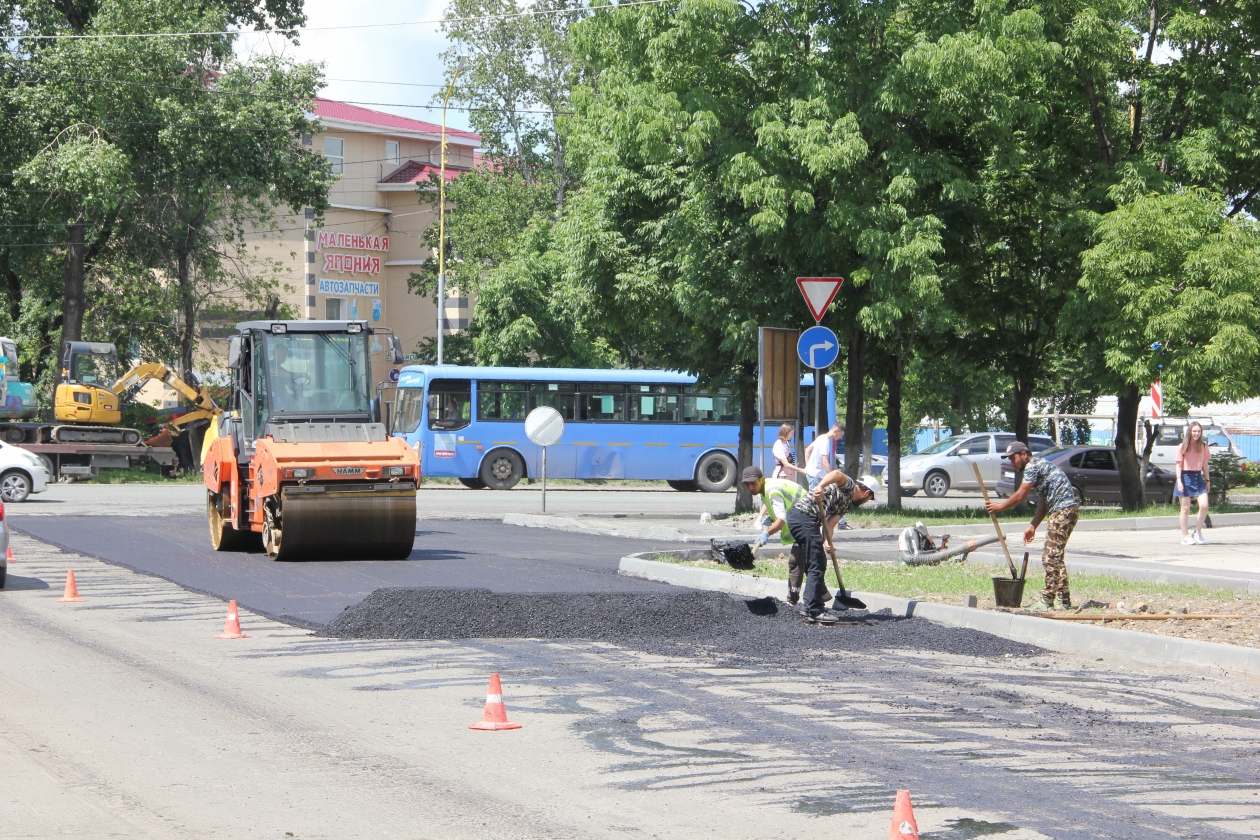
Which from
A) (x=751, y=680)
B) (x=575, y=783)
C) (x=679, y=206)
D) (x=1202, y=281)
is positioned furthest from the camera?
(x=679, y=206)

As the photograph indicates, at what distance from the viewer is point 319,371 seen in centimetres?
1836

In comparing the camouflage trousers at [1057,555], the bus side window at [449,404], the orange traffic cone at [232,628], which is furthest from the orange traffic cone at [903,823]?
the bus side window at [449,404]

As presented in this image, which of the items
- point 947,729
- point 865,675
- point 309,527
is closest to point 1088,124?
point 309,527

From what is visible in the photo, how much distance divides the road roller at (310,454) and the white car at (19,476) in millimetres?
11258

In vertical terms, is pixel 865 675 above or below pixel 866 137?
below

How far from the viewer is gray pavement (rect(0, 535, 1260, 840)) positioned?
603 cm

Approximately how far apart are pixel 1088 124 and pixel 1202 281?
4.35 metres

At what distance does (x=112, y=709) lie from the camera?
8383 millimetres

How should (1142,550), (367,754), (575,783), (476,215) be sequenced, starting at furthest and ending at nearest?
(476,215) < (1142,550) < (367,754) < (575,783)

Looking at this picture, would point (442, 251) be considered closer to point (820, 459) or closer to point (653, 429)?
point (653, 429)

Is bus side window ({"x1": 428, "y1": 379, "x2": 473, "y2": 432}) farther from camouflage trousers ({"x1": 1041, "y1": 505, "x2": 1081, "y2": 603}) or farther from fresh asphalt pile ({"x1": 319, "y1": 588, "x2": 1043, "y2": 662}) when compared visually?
camouflage trousers ({"x1": 1041, "y1": 505, "x2": 1081, "y2": 603})

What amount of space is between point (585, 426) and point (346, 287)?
33.3 metres

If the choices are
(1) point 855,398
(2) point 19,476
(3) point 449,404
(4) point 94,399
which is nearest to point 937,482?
(3) point 449,404

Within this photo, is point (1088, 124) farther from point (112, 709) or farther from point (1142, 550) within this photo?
point (112, 709)
